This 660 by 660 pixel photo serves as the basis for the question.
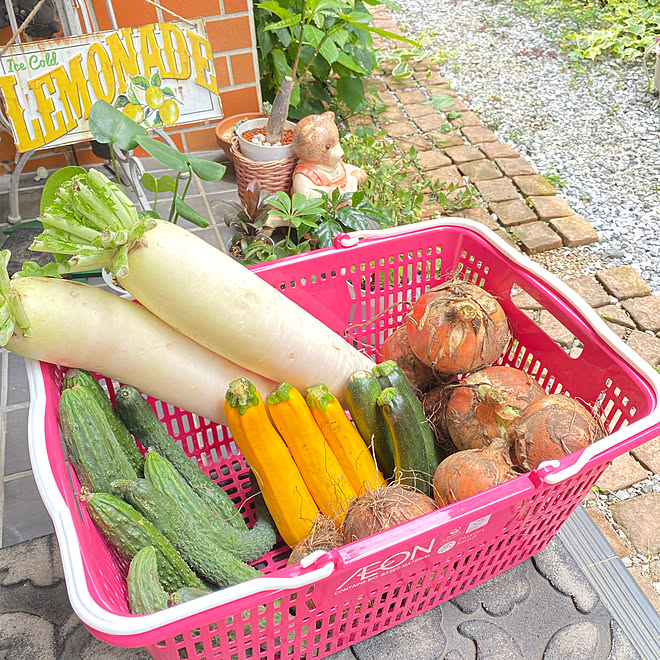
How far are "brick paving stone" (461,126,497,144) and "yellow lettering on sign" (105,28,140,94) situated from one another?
6.61ft

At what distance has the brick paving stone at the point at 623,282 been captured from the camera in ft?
7.60

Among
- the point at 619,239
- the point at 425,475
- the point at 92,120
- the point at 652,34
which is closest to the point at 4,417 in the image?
the point at 92,120

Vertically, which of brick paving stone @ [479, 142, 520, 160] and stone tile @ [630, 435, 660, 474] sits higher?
brick paving stone @ [479, 142, 520, 160]

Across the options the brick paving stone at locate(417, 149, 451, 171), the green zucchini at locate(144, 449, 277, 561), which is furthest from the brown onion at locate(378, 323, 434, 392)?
the brick paving stone at locate(417, 149, 451, 171)

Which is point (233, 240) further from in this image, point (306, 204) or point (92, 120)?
point (92, 120)

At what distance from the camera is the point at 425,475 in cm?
128

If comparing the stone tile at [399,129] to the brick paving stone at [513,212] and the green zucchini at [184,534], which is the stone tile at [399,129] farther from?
the green zucchini at [184,534]

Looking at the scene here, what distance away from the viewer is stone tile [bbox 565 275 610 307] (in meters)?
2.28

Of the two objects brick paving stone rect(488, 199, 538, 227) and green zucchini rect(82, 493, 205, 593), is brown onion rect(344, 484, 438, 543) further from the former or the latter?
brick paving stone rect(488, 199, 538, 227)

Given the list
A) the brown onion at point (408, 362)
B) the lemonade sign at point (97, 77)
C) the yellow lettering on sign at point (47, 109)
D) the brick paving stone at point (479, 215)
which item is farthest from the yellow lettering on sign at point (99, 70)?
the brick paving stone at point (479, 215)

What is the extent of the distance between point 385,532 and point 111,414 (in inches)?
24.0

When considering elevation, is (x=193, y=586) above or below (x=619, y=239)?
above

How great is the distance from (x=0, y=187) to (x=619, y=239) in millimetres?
2630

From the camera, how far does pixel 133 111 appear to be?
1717 millimetres
